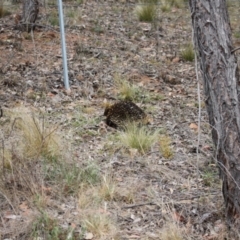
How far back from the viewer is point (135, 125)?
493cm

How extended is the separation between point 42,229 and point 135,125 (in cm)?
183

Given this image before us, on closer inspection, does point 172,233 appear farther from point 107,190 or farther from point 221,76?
point 221,76

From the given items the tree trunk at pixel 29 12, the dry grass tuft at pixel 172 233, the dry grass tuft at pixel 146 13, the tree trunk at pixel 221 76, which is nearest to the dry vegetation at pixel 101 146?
the dry grass tuft at pixel 172 233

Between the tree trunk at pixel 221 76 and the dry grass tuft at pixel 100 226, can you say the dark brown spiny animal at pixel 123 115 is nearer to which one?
the dry grass tuft at pixel 100 226

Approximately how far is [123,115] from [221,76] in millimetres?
2049

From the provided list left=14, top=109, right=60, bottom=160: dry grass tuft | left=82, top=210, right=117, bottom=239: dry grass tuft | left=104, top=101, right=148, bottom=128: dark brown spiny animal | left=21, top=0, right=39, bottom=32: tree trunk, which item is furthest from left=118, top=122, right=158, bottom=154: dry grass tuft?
left=21, top=0, right=39, bottom=32: tree trunk

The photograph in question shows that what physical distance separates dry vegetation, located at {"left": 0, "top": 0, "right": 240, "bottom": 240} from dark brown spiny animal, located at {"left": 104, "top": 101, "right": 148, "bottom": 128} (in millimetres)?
104

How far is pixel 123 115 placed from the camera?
204 inches

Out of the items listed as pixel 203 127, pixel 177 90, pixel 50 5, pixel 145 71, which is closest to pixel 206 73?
pixel 203 127

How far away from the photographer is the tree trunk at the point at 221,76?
128 inches

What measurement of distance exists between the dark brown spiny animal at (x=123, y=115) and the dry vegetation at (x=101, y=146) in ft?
0.34

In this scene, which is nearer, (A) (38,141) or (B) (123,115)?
(A) (38,141)

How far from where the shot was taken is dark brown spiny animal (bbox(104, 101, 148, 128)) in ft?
16.9

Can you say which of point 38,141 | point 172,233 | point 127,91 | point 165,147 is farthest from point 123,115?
point 172,233
